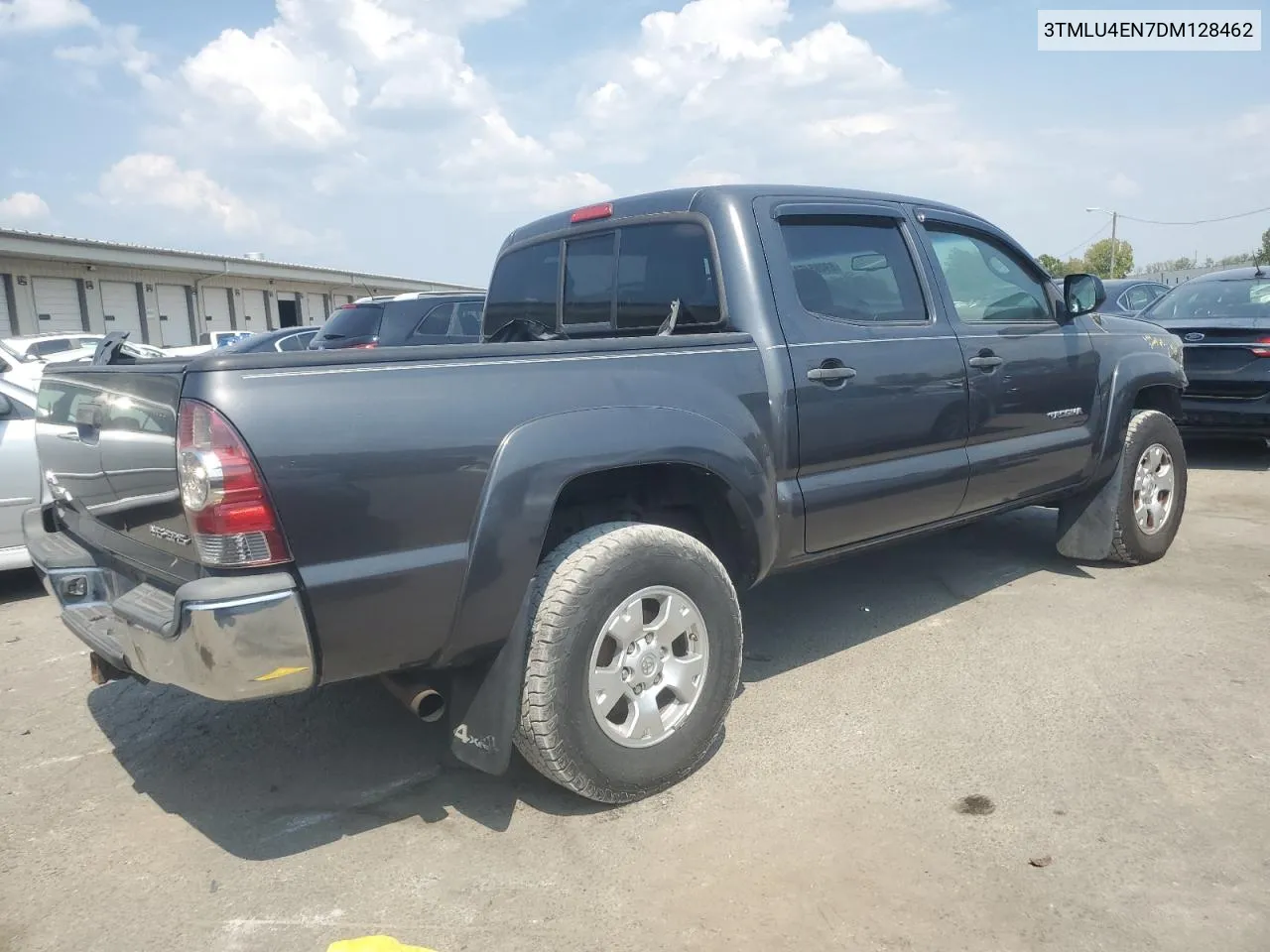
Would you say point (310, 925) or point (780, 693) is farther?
point (780, 693)

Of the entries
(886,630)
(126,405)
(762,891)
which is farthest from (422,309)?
(762,891)

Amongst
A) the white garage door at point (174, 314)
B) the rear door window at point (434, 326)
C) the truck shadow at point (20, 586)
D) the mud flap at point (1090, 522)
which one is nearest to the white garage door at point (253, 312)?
the white garage door at point (174, 314)

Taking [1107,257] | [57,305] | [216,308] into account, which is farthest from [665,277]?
[1107,257]

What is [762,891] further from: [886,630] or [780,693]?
[886,630]

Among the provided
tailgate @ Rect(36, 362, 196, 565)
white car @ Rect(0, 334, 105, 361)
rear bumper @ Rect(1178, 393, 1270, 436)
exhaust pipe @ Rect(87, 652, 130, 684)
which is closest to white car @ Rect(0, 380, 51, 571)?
tailgate @ Rect(36, 362, 196, 565)

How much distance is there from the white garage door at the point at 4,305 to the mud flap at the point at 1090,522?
28503mm

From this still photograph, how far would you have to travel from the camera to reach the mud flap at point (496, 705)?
8.83 ft

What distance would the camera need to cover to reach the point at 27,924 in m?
2.50

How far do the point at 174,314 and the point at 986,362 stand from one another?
113 feet

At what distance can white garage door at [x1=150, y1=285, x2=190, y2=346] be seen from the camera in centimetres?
3272

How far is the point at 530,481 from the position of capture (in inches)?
105

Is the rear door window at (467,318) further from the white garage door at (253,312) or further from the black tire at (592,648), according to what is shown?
the white garage door at (253,312)

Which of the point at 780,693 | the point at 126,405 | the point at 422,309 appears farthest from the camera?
the point at 422,309

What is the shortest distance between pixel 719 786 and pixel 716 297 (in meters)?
1.71
